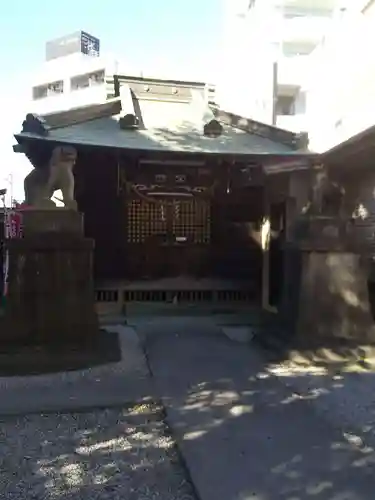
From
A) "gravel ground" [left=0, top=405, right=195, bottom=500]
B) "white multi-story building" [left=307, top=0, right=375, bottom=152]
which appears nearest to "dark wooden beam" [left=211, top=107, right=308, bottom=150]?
"white multi-story building" [left=307, top=0, right=375, bottom=152]

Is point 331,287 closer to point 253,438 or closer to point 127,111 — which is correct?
point 253,438

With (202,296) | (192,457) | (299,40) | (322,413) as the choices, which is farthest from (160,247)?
(299,40)

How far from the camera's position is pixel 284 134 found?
11266 mm

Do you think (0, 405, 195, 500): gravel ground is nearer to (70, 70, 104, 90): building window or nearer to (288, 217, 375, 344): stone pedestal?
(288, 217, 375, 344): stone pedestal

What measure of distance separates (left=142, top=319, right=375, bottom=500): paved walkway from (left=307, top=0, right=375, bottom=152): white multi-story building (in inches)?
382

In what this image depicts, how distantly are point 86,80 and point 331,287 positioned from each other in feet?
197

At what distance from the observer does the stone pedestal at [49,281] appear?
7.27 meters

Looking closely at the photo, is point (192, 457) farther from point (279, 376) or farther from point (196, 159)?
point (196, 159)

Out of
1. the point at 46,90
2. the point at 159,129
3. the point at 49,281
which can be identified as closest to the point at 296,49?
the point at 159,129

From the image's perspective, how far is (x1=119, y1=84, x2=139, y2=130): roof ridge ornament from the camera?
35.5 feet

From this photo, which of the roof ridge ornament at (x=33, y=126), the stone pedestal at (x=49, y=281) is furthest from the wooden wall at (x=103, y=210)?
the stone pedestal at (x=49, y=281)

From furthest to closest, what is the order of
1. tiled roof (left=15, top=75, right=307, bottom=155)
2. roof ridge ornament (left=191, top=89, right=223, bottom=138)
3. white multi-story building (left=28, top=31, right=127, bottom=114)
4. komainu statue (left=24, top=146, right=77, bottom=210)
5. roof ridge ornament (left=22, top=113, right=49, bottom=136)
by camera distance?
1. white multi-story building (left=28, top=31, right=127, bottom=114)
2. roof ridge ornament (left=191, top=89, right=223, bottom=138)
3. tiled roof (left=15, top=75, right=307, bottom=155)
4. roof ridge ornament (left=22, top=113, right=49, bottom=136)
5. komainu statue (left=24, top=146, right=77, bottom=210)

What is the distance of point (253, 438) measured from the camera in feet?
15.0

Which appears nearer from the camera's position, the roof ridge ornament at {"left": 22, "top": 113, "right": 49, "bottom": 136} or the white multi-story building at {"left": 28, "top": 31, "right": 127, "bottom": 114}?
the roof ridge ornament at {"left": 22, "top": 113, "right": 49, "bottom": 136}
